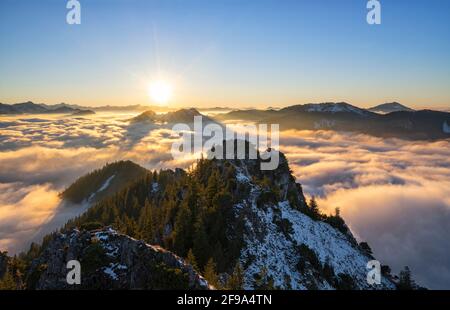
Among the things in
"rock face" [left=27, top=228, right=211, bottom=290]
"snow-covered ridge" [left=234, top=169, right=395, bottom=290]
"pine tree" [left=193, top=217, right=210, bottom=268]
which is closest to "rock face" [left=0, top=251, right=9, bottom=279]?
"rock face" [left=27, top=228, right=211, bottom=290]

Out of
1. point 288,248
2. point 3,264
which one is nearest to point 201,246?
point 288,248

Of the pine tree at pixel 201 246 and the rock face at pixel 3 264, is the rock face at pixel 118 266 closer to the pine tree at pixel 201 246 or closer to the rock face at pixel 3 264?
the pine tree at pixel 201 246

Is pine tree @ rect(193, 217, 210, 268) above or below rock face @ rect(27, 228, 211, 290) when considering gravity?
below

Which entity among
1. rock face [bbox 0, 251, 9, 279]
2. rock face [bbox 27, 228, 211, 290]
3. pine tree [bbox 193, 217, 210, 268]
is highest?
rock face [bbox 27, 228, 211, 290]

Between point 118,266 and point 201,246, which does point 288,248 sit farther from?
point 118,266

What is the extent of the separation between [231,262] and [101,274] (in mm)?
30178

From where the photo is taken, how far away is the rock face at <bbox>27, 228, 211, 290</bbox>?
112 ft

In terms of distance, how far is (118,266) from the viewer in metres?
36.4

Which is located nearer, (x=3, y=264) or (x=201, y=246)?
(x=201, y=246)

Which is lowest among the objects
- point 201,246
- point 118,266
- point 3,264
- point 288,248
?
point 3,264

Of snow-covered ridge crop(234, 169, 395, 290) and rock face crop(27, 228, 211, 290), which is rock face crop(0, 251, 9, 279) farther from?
snow-covered ridge crop(234, 169, 395, 290)
